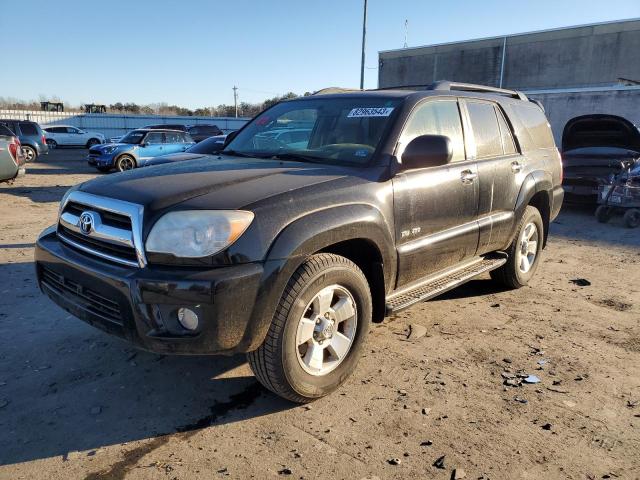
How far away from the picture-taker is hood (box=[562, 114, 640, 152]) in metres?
9.33

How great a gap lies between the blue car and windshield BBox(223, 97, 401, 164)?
12964 mm

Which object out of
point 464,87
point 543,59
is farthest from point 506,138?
point 543,59

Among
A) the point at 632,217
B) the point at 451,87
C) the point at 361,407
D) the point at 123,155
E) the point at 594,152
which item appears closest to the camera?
the point at 361,407

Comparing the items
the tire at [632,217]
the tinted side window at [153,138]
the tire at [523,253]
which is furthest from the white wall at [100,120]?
the tire at [523,253]

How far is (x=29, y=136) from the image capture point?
20.9m

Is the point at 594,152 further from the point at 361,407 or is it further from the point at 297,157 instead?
the point at 361,407

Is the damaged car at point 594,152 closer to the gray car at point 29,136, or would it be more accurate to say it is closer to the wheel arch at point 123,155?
the wheel arch at point 123,155

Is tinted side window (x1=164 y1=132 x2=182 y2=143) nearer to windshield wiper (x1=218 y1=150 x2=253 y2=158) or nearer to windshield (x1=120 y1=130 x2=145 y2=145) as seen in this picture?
windshield (x1=120 y1=130 x2=145 y2=145)

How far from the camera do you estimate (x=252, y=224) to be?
257 centimetres

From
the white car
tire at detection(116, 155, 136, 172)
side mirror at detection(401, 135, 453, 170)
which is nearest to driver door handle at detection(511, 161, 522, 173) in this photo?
side mirror at detection(401, 135, 453, 170)

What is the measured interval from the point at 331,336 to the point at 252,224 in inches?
36.8

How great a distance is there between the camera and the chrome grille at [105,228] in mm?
2588

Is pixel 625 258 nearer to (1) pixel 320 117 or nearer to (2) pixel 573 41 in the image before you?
(1) pixel 320 117

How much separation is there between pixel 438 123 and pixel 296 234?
6.00ft
